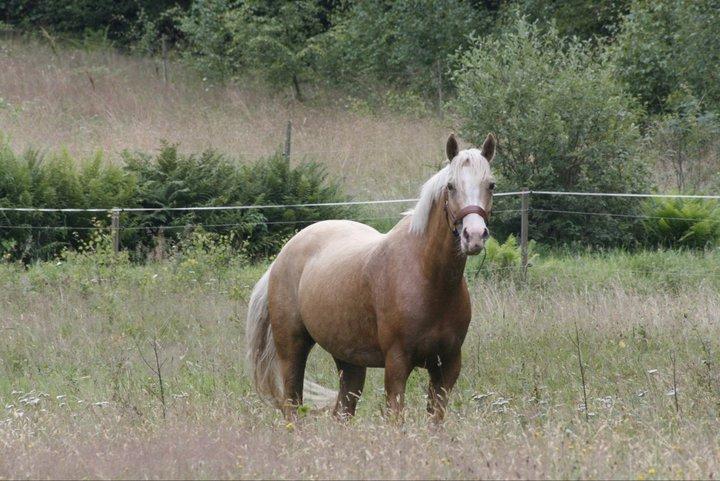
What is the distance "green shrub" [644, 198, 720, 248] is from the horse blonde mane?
8.21 m

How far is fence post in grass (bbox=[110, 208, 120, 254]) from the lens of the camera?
44.6 feet

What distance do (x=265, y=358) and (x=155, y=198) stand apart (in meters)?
7.42

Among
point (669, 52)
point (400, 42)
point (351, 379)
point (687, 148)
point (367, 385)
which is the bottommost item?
point (367, 385)

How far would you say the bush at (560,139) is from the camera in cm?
1445

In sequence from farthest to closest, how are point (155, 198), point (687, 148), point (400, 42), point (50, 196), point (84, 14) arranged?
point (84, 14)
point (400, 42)
point (687, 148)
point (155, 198)
point (50, 196)

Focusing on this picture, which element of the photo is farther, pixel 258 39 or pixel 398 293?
pixel 258 39

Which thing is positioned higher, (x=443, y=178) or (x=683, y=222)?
(x=443, y=178)

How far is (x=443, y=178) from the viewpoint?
6180mm

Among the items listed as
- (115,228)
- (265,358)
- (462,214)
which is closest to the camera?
(462,214)

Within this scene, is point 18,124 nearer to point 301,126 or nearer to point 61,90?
point 61,90

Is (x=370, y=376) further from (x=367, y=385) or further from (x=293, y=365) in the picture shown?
(x=293, y=365)

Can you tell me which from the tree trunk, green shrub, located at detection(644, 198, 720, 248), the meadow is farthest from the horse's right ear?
the tree trunk

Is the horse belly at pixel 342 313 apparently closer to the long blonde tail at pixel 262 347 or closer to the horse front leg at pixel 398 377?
the horse front leg at pixel 398 377

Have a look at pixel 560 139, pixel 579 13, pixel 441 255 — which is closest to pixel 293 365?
pixel 441 255
